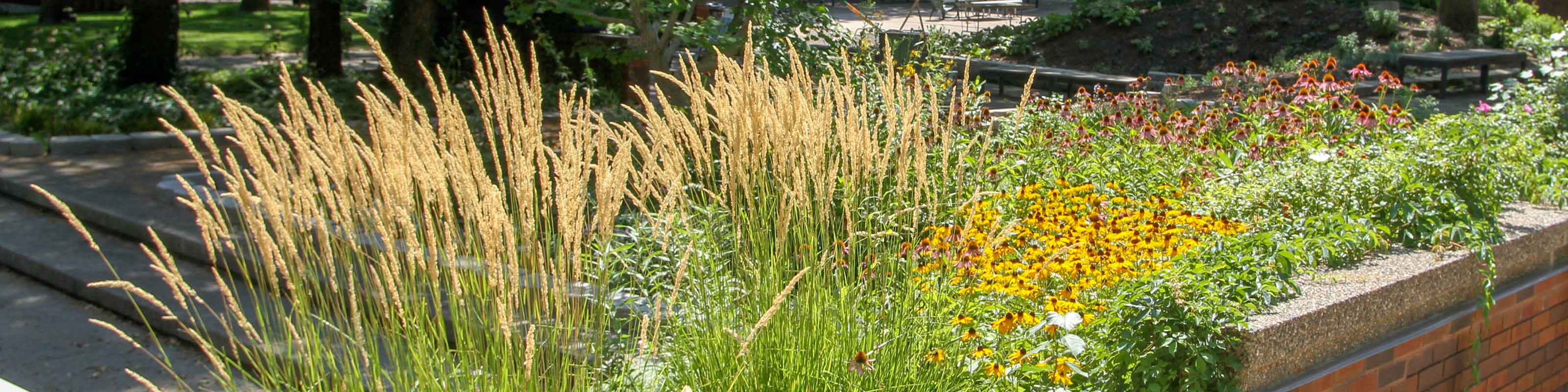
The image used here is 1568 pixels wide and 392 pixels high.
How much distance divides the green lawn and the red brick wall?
1125cm

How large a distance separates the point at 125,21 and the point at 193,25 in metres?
8.09

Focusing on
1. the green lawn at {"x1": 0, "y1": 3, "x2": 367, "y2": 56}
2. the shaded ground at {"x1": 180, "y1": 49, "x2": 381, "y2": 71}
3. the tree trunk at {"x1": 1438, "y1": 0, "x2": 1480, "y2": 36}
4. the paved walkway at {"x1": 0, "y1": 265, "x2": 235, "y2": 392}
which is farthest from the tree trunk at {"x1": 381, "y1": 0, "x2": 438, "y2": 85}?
the tree trunk at {"x1": 1438, "y1": 0, "x2": 1480, "y2": 36}

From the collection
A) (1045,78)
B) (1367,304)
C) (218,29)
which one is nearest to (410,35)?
(1045,78)

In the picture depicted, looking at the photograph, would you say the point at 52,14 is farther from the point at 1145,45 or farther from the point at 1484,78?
the point at 1484,78

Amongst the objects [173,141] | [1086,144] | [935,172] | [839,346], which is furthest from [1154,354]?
[173,141]

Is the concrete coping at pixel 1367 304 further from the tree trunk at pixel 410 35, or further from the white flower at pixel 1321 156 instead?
the tree trunk at pixel 410 35

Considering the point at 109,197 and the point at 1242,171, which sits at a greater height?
the point at 1242,171

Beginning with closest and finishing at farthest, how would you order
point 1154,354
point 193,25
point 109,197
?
point 1154,354
point 109,197
point 193,25

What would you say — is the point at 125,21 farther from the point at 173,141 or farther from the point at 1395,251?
the point at 1395,251

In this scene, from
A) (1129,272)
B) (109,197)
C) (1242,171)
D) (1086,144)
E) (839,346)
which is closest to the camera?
(839,346)

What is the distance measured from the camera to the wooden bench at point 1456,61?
41.3ft

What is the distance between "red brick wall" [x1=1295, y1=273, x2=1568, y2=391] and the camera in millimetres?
3596

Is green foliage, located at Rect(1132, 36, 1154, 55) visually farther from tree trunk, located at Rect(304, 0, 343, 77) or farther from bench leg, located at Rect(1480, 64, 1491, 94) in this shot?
tree trunk, located at Rect(304, 0, 343, 77)

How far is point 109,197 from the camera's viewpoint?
722 centimetres
